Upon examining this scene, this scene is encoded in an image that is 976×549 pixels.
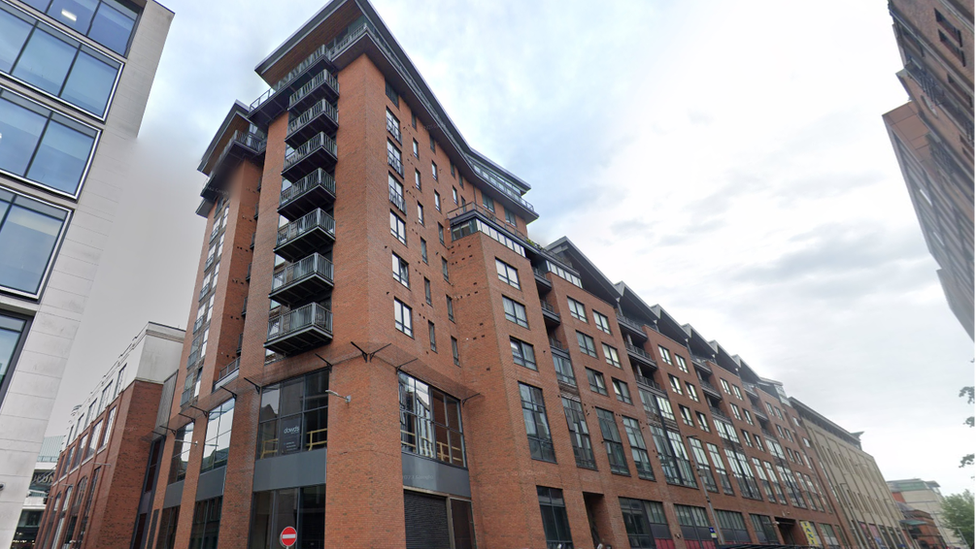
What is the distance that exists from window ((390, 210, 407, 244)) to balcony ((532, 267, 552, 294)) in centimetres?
1192

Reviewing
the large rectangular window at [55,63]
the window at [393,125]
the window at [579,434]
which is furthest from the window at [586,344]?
the large rectangular window at [55,63]

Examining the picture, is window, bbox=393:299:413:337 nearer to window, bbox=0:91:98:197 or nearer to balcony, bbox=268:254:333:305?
balcony, bbox=268:254:333:305

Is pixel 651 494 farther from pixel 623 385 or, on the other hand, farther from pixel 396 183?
pixel 396 183

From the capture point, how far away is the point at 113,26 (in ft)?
60.4

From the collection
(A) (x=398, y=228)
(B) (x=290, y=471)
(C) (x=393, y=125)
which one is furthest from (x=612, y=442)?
(C) (x=393, y=125)

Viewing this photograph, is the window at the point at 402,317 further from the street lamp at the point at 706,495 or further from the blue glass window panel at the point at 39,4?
the street lamp at the point at 706,495

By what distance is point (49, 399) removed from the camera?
1280 centimetres

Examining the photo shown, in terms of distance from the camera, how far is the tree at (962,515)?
64.6m

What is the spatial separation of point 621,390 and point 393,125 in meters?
25.3

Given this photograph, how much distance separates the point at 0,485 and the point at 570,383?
2767 cm

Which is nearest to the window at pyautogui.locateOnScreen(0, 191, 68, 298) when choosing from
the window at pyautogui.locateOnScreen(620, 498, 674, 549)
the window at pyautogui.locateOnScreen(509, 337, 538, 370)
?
the window at pyautogui.locateOnScreen(509, 337, 538, 370)

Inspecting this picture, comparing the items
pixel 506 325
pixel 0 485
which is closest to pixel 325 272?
pixel 506 325

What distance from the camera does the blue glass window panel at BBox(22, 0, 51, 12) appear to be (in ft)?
53.1

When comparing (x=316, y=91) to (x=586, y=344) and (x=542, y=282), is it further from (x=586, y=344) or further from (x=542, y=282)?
(x=586, y=344)
